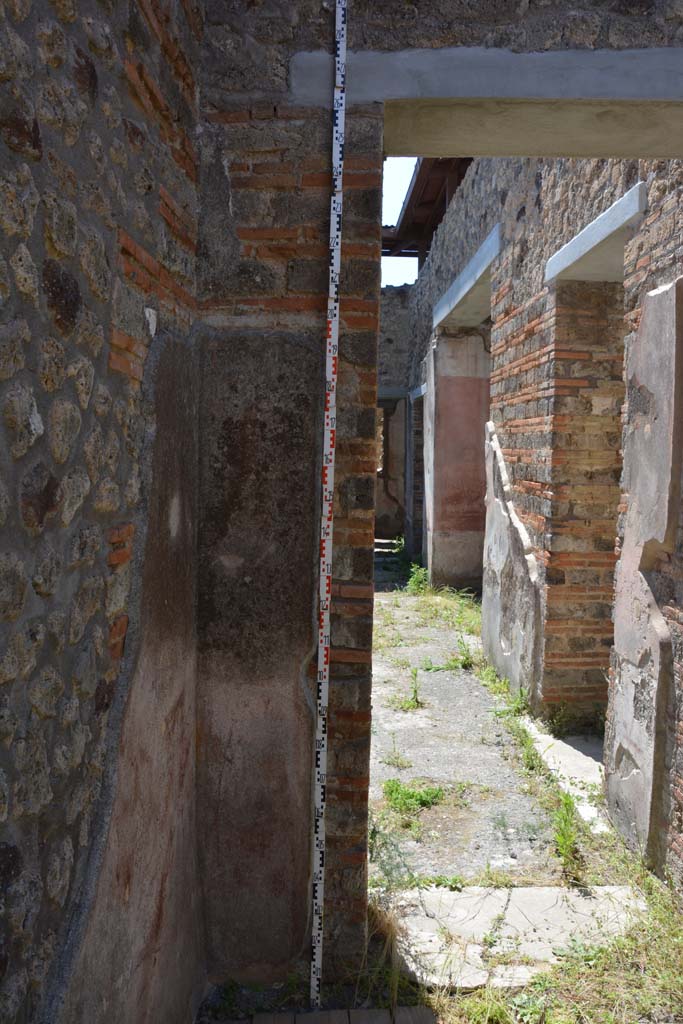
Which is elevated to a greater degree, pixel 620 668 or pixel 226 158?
pixel 226 158

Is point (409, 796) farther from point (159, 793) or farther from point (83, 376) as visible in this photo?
point (83, 376)

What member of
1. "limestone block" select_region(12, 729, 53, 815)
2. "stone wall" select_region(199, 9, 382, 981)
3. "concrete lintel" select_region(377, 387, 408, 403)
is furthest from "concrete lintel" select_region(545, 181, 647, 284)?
"concrete lintel" select_region(377, 387, 408, 403)

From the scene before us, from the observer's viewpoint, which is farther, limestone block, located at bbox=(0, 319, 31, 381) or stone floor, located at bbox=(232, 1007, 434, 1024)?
stone floor, located at bbox=(232, 1007, 434, 1024)

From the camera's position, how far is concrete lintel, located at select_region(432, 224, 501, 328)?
6512 millimetres

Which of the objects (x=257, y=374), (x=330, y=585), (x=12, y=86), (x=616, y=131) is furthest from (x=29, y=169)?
(x=616, y=131)

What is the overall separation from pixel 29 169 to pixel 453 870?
3239 millimetres

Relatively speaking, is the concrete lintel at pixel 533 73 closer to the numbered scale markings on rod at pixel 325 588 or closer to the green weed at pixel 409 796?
the numbered scale markings on rod at pixel 325 588

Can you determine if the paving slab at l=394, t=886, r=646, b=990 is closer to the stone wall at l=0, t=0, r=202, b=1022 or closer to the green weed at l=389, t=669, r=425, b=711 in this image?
the stone wall at l=0, t=0, r=202, b=1022

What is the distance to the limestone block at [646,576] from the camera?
10.4 ft

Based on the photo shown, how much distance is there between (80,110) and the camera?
4.91ft

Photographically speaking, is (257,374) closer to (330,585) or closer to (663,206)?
(330,585)

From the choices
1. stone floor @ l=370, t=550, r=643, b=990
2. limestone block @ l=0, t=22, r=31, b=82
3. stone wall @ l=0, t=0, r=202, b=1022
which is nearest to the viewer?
limestone block @ l=0, t=22, r=31, b=82

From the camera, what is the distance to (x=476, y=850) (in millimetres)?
3578

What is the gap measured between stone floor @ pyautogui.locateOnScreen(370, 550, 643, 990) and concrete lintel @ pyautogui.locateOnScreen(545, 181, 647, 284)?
292 cm
